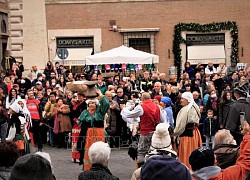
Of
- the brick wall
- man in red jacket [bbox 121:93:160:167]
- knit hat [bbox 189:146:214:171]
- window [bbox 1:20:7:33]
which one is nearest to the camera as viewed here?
knit hat [bbox 189:146:214:171]

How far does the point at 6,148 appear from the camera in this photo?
7121 millimetres

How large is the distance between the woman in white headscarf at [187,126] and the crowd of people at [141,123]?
0.02m

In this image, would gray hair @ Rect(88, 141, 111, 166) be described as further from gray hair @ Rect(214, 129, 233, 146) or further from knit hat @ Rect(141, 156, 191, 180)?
knit hat @ Rect(141, 156, 191, 180)

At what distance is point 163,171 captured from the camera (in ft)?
17.1

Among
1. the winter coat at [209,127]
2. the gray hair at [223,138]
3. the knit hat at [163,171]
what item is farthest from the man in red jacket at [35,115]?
the knit hat at [163,171]

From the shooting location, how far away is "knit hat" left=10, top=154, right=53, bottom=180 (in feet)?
17.6

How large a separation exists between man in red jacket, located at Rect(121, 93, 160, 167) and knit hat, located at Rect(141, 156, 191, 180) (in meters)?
8.86

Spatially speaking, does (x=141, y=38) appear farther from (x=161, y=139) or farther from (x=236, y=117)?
(x=161, y=139)

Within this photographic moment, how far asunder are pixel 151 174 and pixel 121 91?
54.4 ft

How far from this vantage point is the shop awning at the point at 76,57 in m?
34.0

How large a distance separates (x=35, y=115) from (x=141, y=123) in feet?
22.7

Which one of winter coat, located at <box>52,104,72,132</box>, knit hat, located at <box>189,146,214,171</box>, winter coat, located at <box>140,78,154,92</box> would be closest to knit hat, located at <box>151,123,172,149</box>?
knit hat, located at <box>189,146,214,171</box>

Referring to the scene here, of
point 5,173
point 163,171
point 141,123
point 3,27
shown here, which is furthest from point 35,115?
point 3,27

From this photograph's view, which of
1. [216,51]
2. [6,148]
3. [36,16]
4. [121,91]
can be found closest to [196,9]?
[216,51]
